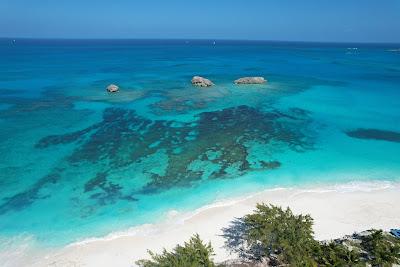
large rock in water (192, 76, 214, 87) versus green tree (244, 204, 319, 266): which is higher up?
large rock in water (192, 76, 214, 87)

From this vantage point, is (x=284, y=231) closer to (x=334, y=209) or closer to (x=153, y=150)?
(x=334, y=209)

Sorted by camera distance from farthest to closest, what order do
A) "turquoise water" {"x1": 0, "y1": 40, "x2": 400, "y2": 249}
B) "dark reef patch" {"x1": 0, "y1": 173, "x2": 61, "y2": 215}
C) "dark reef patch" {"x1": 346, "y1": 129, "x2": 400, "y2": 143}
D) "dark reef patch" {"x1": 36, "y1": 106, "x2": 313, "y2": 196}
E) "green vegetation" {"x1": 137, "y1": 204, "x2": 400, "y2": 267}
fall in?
"dark reef patch" {"x1": 346, "y1": 129, "x2": 400, "y2": 143} < "dark reef patch" {"x1": 36, "y1": 106, "x2": 313, "y2": 196} < "turquoise water" {"x1": 0, "y1": 40, "x2": 400, "y2": 249} < "dark reef patch" {"x1": 0, "y1": 173, "x2": 61, "y2": 215} < "green vegetation" {"x1": 137, "y1": 204, "x2": 400, "y2": 267}

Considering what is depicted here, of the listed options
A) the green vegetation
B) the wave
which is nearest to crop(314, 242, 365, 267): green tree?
the green vegetation

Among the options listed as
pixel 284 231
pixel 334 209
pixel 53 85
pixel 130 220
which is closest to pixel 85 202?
pixel 130 220

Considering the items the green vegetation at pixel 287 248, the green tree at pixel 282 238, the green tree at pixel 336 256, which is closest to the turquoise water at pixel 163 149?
the green vegetation at pixel 287 248

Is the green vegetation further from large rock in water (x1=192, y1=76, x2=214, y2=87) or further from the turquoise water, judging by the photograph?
large rock in water (x1=192, y1=76, x2=214, y2=87)
